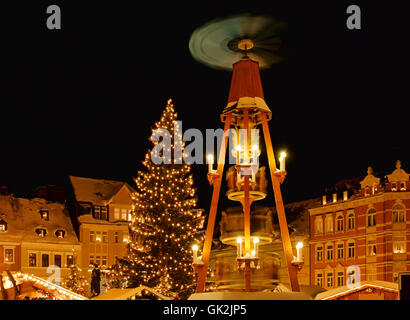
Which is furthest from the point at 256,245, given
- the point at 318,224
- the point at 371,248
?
the point at 318,224

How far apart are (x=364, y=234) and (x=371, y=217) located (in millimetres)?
1454

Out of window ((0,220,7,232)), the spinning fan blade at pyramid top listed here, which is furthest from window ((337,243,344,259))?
the spinning fan blade at pyramid top

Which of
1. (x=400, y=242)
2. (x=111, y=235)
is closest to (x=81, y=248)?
(x=111, y=235)

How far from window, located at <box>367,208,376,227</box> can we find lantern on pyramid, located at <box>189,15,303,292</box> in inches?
1394

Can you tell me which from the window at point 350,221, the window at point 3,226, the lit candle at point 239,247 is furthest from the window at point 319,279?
the lit candle at point 239,247

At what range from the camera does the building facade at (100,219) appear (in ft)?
181

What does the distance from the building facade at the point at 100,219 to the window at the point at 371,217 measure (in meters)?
21.6

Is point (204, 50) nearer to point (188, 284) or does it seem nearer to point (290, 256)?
point (290, 256)

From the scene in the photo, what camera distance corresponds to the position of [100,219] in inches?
2210

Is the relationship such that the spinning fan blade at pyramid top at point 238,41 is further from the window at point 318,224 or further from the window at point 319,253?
the window at point 319,253

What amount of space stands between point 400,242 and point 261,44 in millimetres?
36048

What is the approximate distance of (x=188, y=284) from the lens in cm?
2862

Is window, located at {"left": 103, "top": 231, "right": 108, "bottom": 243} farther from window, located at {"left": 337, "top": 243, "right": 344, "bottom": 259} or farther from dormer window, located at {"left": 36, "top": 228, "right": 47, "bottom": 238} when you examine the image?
window, located at {"left": 337, "top": 243, "right": 344, "bottom": 259}
